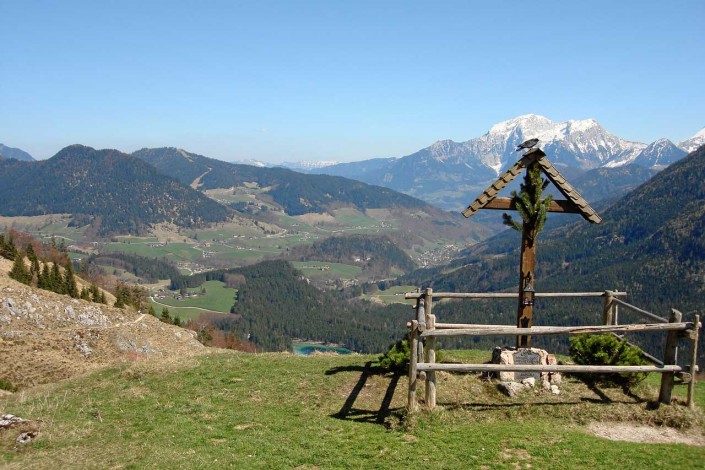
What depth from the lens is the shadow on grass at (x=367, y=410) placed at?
14.6 metres

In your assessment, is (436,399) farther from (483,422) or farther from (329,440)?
(329,440)

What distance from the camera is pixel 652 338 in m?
163

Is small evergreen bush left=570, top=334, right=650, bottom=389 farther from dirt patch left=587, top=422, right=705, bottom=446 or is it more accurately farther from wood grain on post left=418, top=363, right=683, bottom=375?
dirt patch left=587, top=422, right=705, bottom=446

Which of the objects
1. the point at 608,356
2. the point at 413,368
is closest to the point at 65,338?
the point at 413,368

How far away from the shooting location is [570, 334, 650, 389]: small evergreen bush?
15.9 meters

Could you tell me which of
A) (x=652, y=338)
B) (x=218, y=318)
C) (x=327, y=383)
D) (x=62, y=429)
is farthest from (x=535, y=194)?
(x=218, y=318)

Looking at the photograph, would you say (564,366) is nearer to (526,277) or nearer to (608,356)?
(608,356)

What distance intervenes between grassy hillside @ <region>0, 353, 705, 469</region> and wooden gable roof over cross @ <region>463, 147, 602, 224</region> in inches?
237

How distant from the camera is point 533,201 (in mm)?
17141

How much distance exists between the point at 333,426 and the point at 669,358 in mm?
10116

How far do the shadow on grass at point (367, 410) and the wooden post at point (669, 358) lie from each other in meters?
7.91

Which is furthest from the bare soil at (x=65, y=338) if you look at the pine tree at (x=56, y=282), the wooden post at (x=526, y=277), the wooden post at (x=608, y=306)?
the wooden post at (x=608, y=306)

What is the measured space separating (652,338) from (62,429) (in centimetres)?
18650

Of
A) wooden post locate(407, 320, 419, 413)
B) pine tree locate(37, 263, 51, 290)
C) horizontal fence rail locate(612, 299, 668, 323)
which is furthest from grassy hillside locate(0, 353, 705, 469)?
pine tree locate(37, 263, 51, 290)
